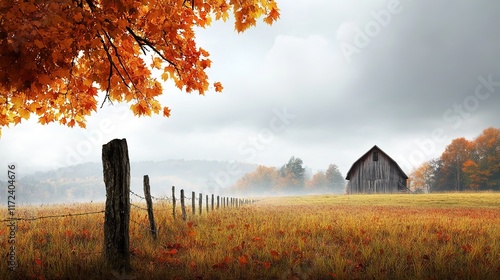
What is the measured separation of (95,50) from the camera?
6.06 metres

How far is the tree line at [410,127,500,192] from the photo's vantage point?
8425 centimetres

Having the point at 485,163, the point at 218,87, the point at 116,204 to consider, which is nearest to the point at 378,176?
the point at 485,163

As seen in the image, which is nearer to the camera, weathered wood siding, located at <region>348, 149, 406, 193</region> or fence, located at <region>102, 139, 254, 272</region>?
fence, located at <region>102, 139, 254, 272</region>

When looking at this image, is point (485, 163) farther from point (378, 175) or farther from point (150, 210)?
point (150, 210)

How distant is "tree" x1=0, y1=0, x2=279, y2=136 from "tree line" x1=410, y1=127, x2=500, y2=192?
311 feet

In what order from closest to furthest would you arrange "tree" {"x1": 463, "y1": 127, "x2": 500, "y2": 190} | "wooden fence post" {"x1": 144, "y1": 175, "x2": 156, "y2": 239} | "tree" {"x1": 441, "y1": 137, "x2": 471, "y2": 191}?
"wooden fence post" {"x1": 144, "y1": 175, "x2": 156, "y2": 239}
"tree" {"x1": 463, "y1": 127, "x2": 500, "y2": 190}
"tree" {"x1": 441, "y1": 137, "x2": 471, "y2": 191}

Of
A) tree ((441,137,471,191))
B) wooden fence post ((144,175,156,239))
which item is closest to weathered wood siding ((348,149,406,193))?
tree ((441,137,471,191))

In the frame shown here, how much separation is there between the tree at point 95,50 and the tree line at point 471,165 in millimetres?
94730

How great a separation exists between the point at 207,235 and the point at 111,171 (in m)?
3.20

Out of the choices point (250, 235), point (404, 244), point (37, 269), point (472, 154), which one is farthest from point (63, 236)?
point (472, 154)

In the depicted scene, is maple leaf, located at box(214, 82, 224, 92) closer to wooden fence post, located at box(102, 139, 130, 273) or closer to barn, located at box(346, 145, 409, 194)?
wooden fence post, located at box(102, 139, 130, 273)

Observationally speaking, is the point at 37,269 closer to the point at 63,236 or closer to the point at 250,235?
the point at 63,236

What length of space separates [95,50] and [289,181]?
449 ft

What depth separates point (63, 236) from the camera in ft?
26.1
